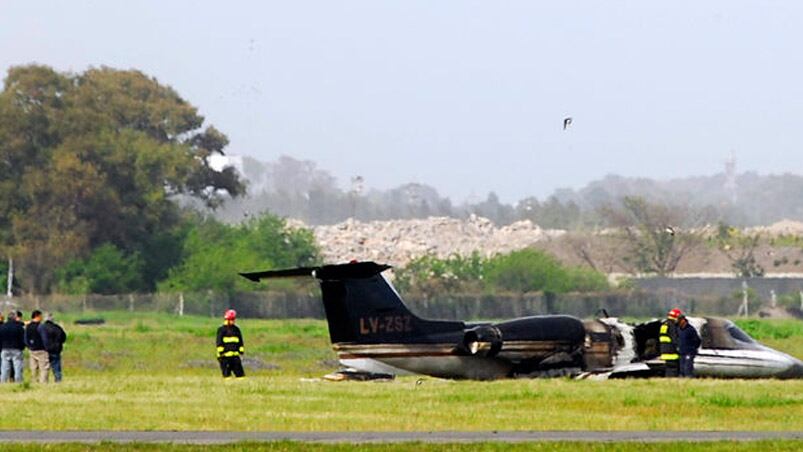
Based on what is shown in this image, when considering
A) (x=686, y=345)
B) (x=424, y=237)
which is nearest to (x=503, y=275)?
(x=424, y=237)

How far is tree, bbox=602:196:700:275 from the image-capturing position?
125000mm

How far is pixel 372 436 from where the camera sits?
98.4ft

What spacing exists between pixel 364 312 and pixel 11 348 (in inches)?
378

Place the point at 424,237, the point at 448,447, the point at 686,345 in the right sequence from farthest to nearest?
the point at 424,237
the point at 686,345
the point at 448,447

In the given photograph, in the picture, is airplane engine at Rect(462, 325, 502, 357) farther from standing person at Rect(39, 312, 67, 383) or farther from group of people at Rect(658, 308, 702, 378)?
standing person at Rect(39, 312, 67, 383)

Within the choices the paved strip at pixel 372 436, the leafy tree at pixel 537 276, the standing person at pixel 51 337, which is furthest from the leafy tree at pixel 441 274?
the paved strip at pixel 372 436

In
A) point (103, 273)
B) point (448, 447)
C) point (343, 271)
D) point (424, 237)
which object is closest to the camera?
point (448, 447)

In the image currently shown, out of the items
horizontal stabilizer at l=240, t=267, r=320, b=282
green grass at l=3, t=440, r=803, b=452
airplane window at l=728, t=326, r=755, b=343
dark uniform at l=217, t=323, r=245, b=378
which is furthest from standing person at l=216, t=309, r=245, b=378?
green grass at l=3, t=440, r=803, b=452

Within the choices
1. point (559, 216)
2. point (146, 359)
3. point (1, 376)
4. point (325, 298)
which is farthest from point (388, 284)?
point (559, 216)

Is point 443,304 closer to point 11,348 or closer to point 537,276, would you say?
point 537,276

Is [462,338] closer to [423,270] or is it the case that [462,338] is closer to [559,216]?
[423,270]

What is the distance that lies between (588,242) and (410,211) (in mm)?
51888

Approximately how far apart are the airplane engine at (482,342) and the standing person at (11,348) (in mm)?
11567

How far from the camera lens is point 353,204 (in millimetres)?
184750
